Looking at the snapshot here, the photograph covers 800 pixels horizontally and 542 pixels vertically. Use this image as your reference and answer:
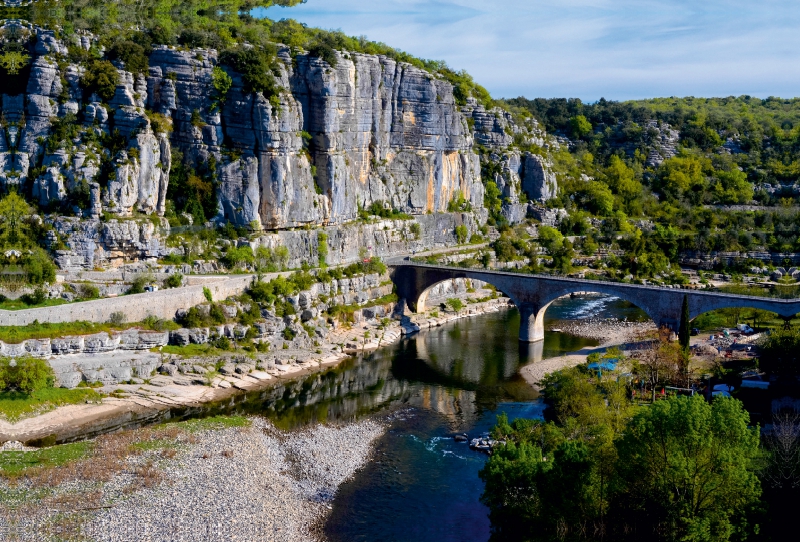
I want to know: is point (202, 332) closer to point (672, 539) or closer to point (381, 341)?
point (381, 341)

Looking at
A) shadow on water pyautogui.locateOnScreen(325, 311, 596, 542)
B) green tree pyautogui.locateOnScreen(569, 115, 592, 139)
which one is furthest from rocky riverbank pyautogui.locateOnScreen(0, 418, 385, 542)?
green tree pyautogui.locateOnScreen(569, 115, 592, 139)

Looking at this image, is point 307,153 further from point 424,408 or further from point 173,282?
point 424,408

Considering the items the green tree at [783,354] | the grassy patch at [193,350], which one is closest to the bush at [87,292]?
the grassy patch at [193,350]

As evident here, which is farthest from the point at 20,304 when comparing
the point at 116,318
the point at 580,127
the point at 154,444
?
the point at 580,127

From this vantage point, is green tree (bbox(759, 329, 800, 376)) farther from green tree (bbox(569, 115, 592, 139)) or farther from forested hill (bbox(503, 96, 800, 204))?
green tree (bbox(569, 115, 592, 139))

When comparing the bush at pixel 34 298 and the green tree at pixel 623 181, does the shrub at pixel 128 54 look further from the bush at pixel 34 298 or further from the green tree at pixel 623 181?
the green tree at pixel 623 181

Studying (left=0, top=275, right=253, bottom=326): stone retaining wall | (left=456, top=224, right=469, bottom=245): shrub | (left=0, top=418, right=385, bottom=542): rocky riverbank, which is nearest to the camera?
(left=0, top=418, right=385, bottom=542): rocky riverbank
